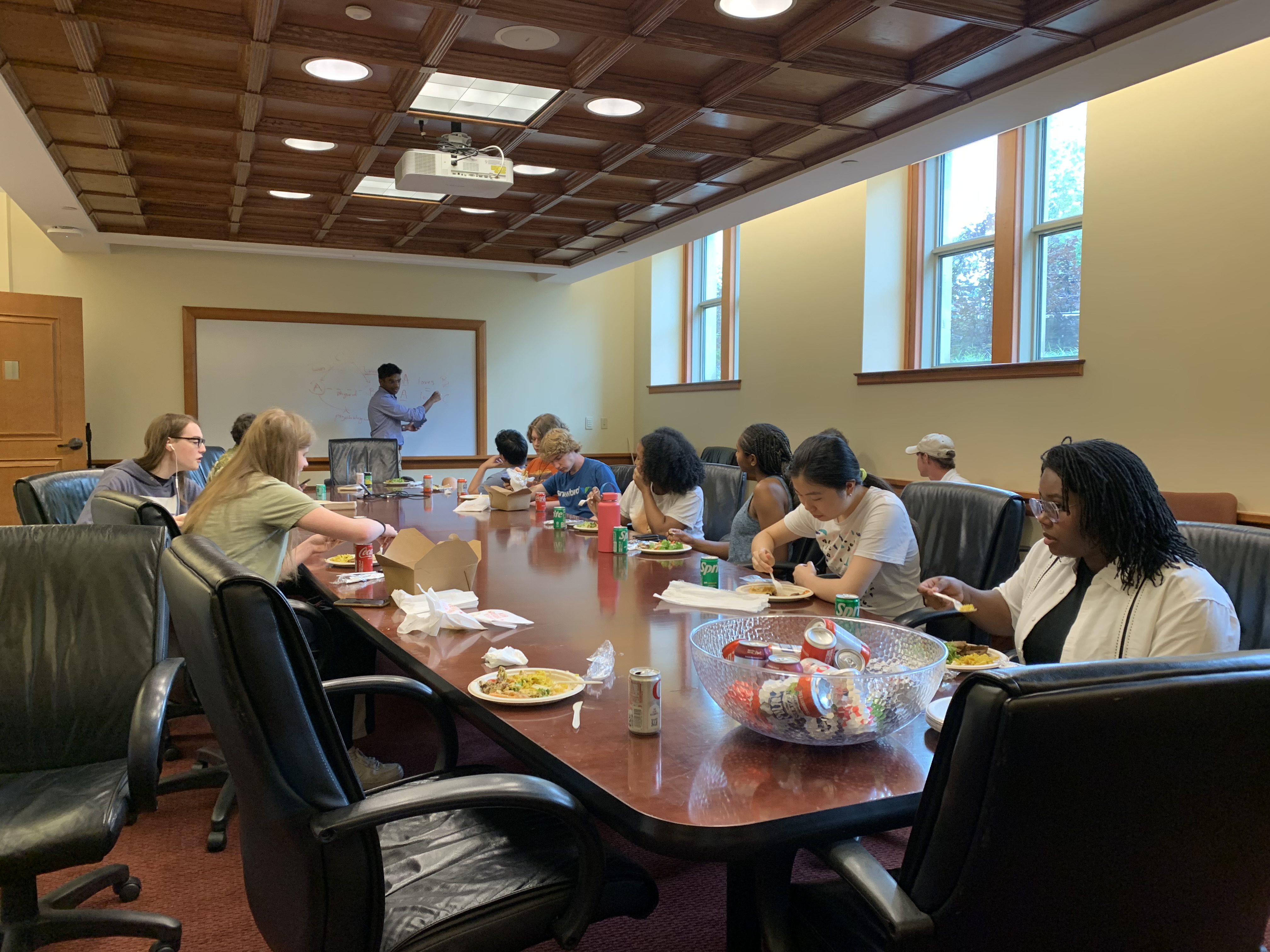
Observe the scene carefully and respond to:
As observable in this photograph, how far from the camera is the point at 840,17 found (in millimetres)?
3062

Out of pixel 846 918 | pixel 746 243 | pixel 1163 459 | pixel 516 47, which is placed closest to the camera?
pixel 846 918

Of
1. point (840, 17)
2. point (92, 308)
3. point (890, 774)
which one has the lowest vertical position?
point (890, 774)

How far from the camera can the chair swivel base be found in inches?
72.4

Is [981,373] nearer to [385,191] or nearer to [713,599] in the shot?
[713,599]

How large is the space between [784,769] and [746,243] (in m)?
6.16

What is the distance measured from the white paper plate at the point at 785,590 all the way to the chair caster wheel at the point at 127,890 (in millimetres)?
1688

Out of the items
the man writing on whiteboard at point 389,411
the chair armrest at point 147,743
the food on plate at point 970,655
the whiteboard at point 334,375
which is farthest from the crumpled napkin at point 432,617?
the whiteboard at point 334,375

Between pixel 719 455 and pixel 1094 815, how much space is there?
6304 millimetres

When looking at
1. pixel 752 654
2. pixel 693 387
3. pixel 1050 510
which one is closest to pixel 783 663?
pixel 752 654

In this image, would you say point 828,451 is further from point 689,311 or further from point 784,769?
point 689,311

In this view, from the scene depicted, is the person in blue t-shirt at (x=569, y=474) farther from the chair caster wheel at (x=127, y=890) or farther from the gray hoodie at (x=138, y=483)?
the chair caster wheel at (x=127, y=890)

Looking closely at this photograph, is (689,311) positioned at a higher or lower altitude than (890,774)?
higher

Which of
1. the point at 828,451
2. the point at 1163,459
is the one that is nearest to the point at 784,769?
the point at 828,451

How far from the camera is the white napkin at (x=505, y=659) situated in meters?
1.79
